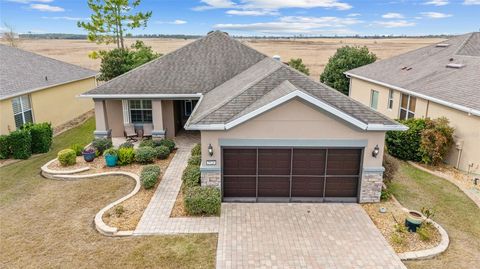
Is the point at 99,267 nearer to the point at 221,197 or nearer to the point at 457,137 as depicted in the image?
the point at 221,197

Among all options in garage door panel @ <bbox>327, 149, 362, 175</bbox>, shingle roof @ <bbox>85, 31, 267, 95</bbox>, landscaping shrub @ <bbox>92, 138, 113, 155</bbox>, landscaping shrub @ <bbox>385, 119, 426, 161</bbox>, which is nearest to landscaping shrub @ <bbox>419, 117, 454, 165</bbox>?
landscaping shrub @ <bbox>385, 119, 426, 161</bbox>

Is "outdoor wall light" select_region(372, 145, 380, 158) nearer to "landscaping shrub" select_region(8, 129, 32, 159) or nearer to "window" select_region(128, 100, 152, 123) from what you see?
"window" select_region(128, 100, 152, 123)

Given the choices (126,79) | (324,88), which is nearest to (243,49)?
(126,79)

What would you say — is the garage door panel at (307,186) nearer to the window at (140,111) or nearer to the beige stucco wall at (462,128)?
the beige stucco wall at (462,128)

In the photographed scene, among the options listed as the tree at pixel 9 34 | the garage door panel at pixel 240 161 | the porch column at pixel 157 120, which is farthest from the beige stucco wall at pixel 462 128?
the tree at pixel 9 34

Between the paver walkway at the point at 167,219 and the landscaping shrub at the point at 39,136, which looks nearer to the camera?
the paver walkway at the point at 167,219
